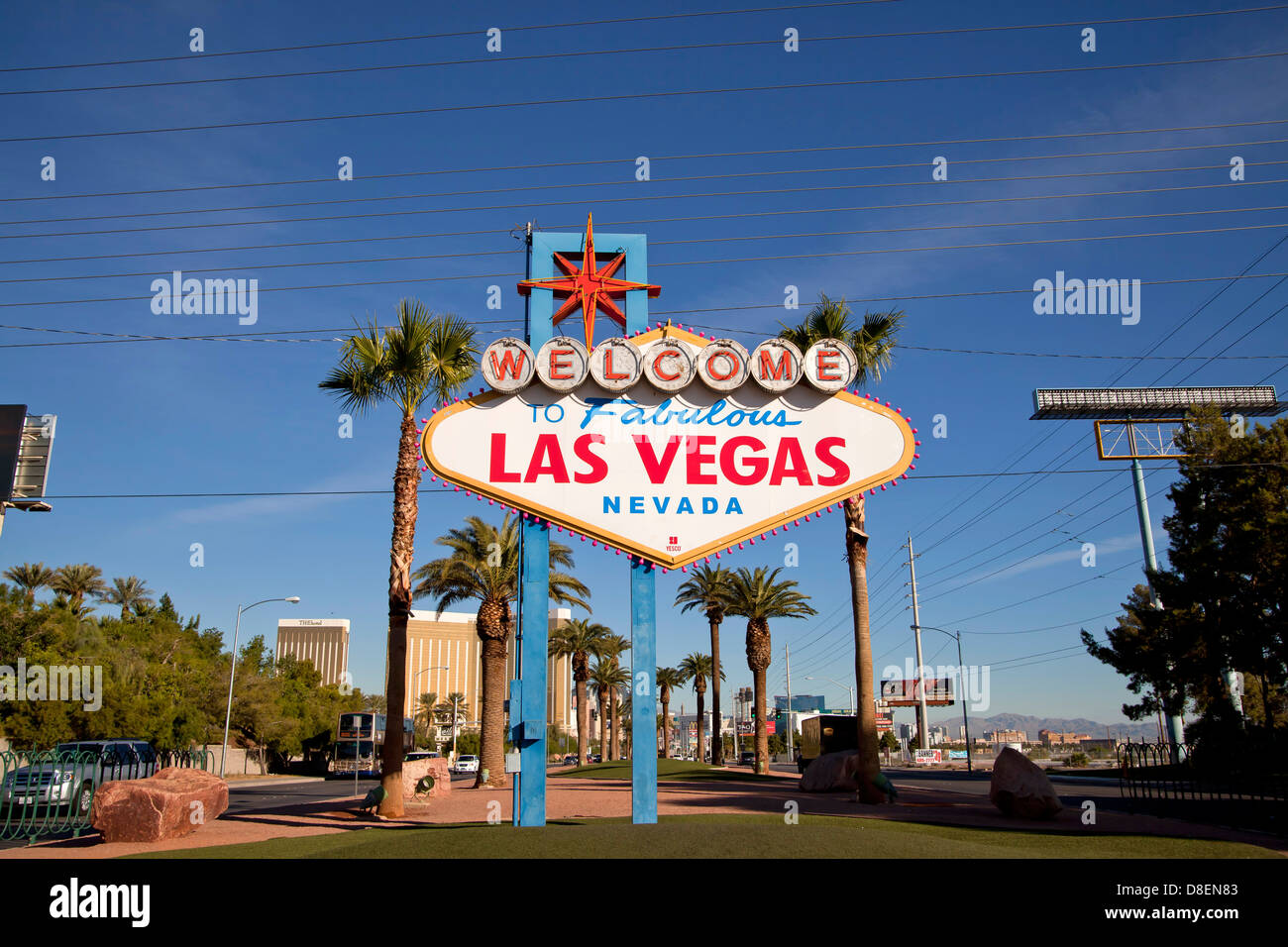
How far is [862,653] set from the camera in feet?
84.5

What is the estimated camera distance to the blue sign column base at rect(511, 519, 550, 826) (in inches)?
579

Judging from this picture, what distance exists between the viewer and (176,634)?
7200cm

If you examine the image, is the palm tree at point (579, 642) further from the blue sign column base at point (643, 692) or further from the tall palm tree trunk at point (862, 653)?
the blue sign column base at point (643, 692)

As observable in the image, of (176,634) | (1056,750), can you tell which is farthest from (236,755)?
(1056,750)

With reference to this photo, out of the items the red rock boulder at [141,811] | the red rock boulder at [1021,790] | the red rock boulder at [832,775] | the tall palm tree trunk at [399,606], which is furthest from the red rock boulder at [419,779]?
the red rock boulder at [1021,790]

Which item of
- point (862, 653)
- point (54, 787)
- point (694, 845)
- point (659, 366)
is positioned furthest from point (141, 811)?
point (862, 653)

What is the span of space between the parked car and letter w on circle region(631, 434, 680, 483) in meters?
15.5

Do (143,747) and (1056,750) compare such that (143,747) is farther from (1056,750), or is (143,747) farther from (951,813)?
(1056,750)

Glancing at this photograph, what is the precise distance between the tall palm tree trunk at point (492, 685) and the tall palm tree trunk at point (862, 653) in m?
15.5

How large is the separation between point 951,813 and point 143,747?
25.8 m

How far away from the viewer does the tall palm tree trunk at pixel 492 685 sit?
35375 mm

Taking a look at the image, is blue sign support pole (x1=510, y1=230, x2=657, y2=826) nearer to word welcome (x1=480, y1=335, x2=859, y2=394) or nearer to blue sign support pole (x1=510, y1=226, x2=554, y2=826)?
blue sign support pole (x1=510, y1=226, x2=554, y2=826)

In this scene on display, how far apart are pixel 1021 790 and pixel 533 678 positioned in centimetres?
1304
